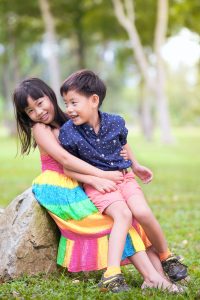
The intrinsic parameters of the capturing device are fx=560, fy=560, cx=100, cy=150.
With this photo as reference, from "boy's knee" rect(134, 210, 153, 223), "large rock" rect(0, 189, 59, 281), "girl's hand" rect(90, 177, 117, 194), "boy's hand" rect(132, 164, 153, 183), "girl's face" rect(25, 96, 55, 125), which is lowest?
"large rock" rect(0, 189, 59, 281)

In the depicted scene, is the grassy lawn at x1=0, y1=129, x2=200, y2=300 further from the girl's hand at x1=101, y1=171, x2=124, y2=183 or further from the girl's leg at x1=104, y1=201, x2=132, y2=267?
the girl's hand at x1=101, y1=171, x2=124, y2=183

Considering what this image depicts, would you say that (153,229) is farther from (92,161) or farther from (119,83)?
(119,83)

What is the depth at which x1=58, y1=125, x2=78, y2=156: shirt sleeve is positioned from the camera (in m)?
4.20

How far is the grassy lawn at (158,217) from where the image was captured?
3.80 metres

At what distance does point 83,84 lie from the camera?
4176mm

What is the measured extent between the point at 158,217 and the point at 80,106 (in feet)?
12.6

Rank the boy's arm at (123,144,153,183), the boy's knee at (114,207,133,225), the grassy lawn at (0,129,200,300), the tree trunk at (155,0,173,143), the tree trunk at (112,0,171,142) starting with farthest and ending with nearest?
the tree trunk at (155,0,173,143) → the tree trunk at (112,0,171,142) → the boy's arm at (123,144,153,183) → the boy's knee at (114,207,133,225) → the grassy lawn at (0,129,200,300)

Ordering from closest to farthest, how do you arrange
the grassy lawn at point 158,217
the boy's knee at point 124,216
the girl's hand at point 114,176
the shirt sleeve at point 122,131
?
the grassy lawn at point 158,217
the boy's knee at point 124,216
the girl's hand at point 114,176
the shirt sleeve at point 122,131

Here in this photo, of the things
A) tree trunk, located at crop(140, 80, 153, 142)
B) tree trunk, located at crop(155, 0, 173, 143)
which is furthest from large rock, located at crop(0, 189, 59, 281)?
tree trunk, located at crop(140, 80, 153, 142)

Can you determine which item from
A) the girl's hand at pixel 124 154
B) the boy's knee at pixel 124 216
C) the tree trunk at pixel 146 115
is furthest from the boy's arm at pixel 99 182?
the tree trunk at pixel 146 115

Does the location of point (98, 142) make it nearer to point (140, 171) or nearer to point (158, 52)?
point (140, 171)

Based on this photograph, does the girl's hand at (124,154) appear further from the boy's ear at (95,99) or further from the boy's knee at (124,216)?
the boy's knee at (124,216)

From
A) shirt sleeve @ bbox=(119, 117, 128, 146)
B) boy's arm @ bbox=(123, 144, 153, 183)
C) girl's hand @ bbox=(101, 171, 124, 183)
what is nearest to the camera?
girl's hand @ bbox=(101, 171, 124, 183)

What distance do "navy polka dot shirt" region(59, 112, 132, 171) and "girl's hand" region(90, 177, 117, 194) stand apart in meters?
0.17
